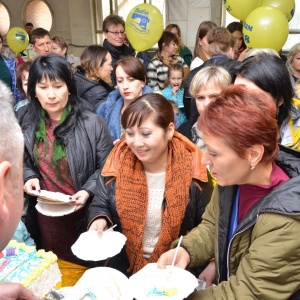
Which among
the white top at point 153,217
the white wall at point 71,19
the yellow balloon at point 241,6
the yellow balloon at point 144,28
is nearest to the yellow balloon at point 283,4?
the yellow balloon at point 241,6

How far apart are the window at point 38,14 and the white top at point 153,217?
9.00 metres

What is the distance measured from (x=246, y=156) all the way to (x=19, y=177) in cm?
77

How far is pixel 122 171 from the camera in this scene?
1.89 meters

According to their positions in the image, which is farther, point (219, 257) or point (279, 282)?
point (219, 257)

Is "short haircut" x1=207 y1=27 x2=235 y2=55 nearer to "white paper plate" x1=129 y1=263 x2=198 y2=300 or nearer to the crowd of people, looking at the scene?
the crowd of people

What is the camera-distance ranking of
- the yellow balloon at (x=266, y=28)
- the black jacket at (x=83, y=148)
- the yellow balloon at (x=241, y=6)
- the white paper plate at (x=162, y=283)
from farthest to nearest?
1. the yellow balloon at (x=241, y=6)
2. the yellow balloon at (x=266, y=28)
3. the black jacket at (x=83, y=148)
4. the white paper plate at (x=162, y=283)

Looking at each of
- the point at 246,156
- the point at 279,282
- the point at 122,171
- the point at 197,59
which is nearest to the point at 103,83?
the point at 197,59

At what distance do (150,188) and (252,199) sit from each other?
2.17 ft

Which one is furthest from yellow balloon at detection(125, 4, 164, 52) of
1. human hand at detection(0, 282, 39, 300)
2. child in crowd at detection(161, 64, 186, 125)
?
human hand at detection(0, 282, 39, 300)

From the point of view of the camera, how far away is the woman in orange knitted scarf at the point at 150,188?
6.01 ft

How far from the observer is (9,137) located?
757 mm

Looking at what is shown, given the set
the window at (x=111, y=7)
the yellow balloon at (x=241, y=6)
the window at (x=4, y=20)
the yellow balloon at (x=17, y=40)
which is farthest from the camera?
the window at (x=4, y=20)

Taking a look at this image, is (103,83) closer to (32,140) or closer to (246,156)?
(32,140)

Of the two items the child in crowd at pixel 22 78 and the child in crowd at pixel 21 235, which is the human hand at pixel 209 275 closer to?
the child in crowd at pixel 21 235
